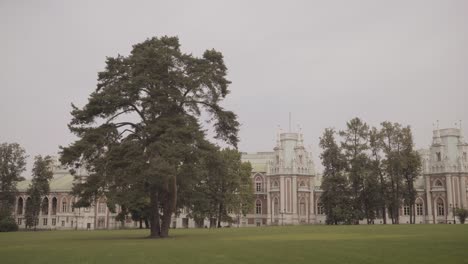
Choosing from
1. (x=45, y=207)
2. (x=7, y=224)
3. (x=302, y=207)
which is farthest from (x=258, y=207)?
(x=7, y=224)

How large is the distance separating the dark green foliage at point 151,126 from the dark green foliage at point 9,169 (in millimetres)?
47537

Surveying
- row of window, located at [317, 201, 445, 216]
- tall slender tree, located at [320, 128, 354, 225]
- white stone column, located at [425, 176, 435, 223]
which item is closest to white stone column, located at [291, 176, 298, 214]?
row of window, located at [317, 201, 445, 216]

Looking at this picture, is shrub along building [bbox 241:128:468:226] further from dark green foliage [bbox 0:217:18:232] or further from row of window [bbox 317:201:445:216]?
dark green foliage [bbox 0:217:18:232]

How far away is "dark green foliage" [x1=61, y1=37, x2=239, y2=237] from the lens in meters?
35.0

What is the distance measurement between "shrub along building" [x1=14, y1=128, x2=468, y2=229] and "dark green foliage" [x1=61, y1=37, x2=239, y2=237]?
47196 mm

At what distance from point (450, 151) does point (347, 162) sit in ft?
85.7

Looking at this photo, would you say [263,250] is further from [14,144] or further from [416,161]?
[14,144]

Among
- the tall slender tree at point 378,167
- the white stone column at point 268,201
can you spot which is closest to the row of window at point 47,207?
the white stone column at point 268,201

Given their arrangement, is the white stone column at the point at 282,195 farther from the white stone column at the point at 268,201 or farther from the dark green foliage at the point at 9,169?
the dark green foliage at the point at 9,169

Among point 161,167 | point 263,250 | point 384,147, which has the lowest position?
point 263,250

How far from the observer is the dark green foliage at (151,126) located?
35000 mm

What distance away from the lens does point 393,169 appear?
6794 centimetres

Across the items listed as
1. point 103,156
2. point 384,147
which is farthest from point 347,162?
point 103,156

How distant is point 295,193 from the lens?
88750mm
